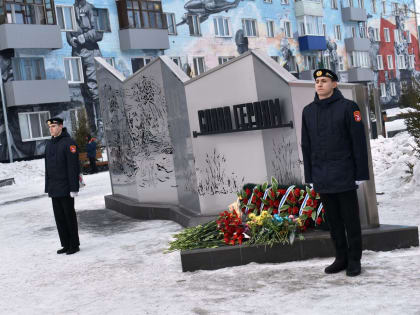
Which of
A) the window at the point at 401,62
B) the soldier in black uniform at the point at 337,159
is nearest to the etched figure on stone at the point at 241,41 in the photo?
the window at the point at 401,62

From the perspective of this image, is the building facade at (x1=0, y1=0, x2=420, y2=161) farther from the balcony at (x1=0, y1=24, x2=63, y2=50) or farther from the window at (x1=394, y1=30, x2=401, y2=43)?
the window at (x1=394, y1=30, x2=401, y2=43)

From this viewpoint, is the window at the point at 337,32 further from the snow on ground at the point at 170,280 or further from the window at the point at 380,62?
the snow on ground at the point at 170,280

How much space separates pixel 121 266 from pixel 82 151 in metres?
19.9

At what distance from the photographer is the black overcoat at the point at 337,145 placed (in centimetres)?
521

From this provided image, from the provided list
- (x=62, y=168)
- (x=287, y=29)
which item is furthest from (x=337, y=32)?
(x=62, y=168)

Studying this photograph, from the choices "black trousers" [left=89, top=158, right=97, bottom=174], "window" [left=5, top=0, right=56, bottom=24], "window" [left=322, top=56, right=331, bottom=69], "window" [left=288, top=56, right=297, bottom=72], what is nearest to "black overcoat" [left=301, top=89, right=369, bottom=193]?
"black trousers" [left=89, top=158, right=97, bottom=174]

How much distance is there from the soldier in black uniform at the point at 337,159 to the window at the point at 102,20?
30427 mm

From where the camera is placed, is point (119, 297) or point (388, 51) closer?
point (119, 297)

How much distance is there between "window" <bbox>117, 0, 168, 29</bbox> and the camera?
3512 cm

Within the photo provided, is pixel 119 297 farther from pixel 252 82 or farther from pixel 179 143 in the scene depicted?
pixel 179 143

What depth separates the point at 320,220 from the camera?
630 cm

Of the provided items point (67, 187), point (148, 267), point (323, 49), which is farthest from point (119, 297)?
point (323, 49)

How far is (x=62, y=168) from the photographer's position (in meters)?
8.23

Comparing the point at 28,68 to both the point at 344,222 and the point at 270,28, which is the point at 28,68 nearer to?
the point at 270,28
